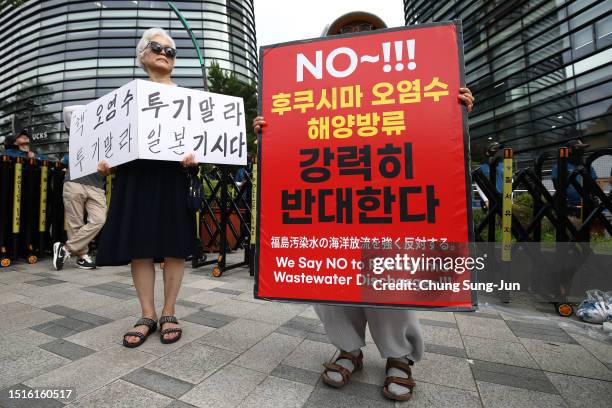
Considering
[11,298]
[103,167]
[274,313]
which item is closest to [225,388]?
[274,313]

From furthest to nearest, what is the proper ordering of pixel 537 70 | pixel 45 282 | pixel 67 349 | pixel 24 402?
pixel 537 70, pixel 45 282, pixel 67 349, pixel 24 402

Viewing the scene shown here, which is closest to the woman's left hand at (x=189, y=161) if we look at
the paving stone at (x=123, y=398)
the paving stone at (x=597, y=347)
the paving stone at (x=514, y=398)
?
the paving stone at (x=123, y=398)

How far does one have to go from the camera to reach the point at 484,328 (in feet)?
8.04

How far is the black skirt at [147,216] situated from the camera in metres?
2.08

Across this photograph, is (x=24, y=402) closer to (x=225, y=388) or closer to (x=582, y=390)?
(x=225, y=388)

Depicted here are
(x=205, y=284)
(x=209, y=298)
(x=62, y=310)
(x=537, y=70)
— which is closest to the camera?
(x=62, y=310)

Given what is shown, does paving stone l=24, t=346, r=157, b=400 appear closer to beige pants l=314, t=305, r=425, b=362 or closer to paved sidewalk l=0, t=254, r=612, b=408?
paved sidewalk l=0, t=254, r=612, b=408

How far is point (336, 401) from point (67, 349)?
1.64 meters

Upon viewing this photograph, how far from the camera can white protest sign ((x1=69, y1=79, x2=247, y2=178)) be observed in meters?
1.99

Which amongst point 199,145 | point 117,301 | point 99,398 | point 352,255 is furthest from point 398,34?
point 117,301

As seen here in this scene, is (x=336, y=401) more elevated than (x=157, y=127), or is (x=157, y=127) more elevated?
(x=157, y=127)

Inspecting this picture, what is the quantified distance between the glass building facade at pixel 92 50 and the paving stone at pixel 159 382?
25183mm

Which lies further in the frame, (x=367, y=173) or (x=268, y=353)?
(x=268, y=353)

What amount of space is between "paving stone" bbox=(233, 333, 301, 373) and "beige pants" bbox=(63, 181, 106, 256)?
3.75m
